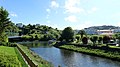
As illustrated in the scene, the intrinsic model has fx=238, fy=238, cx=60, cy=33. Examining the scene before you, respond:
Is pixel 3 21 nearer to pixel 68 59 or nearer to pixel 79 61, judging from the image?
pixel 68 59

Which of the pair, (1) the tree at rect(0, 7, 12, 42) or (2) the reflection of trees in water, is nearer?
(2) the reflection of trees in water

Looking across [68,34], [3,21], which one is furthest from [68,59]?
[68,34]

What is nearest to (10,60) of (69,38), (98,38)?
(98,38)

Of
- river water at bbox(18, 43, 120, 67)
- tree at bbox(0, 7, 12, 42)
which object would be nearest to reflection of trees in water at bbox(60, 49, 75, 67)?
river water at bbox(18, 43, 120, 67)

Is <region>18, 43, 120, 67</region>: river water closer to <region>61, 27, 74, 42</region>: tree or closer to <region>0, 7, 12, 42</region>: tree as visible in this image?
<region>0, 7, 12, 42</region>: tree

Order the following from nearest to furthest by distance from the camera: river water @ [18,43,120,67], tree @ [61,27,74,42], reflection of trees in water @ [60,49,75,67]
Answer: river water @ [18,43,120,67] → reflection of trees in water @ [60,49,75,67] → tree @ [61,27,74,42]

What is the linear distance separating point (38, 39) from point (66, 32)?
53.9 meters

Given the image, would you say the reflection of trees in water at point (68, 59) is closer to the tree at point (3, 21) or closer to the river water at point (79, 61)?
the river water at point (79, 61)

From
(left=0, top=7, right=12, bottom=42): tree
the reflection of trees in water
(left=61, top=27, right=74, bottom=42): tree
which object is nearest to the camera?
the reflection of trees in water

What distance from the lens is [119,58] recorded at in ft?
170

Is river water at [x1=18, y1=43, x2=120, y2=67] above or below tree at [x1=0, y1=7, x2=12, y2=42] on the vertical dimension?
below

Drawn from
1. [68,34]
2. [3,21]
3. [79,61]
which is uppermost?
[3,21]

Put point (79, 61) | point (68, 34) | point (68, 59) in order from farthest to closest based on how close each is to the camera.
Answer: point (68, 34) → point (68, 59) → point (79, 61)

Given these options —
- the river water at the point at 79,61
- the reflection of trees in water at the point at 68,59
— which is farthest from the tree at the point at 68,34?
the river water at the point at 79,61
